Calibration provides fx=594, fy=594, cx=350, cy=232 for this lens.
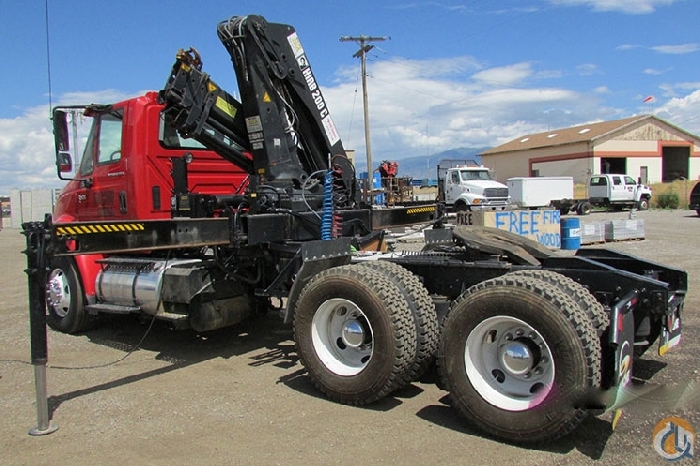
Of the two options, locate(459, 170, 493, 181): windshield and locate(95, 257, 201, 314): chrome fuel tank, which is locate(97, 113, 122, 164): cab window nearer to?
locate(95, 257, 201, 314): chrome fuel tank

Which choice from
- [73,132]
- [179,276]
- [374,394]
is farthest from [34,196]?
[374,394]

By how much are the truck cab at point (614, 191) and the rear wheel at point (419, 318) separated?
32.8 meters

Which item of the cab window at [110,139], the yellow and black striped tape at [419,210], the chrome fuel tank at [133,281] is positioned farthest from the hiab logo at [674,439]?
the cab window at [110,139]

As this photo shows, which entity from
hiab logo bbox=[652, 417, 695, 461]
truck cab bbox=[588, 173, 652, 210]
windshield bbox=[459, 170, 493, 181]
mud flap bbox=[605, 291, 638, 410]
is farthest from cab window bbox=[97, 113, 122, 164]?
truck cab bbox=[588, 173, 652, 210]

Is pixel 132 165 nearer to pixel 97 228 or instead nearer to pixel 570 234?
pixel 97 228

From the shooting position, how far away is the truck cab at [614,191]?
34.0 m

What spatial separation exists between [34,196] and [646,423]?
36.9m

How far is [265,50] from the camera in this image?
642 centimetres

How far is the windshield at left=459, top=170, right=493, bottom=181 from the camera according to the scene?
29562mm

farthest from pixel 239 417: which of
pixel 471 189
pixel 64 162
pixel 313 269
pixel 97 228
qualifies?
pixel 471 189

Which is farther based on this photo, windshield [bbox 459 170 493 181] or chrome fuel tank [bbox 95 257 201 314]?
windshield [bbox 459 170 493 181]

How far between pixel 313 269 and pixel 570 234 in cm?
1174

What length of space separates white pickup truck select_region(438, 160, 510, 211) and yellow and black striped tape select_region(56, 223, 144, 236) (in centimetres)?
2423

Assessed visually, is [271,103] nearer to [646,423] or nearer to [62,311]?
[62,311]
